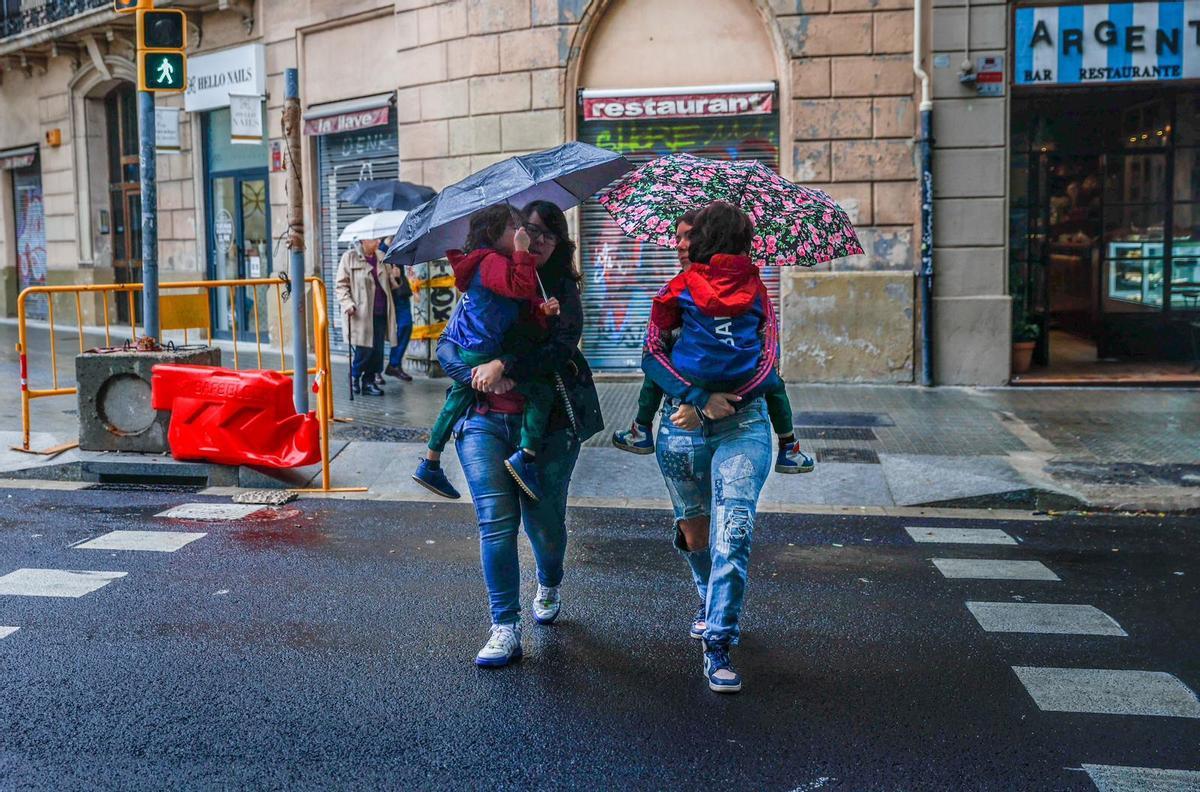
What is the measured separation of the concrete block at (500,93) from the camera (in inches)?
563

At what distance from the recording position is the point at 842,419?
1137 cm

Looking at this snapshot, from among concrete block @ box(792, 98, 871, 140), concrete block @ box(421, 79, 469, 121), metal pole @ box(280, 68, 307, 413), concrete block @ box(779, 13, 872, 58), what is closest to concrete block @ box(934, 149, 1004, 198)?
concrete block @ box(792, 98, 871, 140)

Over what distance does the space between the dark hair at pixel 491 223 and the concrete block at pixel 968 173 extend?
9.22 m

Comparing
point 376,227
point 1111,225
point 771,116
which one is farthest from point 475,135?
point 1111,225

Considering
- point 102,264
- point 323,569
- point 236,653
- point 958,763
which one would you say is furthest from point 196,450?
point 102,264

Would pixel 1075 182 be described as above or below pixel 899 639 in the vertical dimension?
above

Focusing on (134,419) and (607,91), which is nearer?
(134,419)

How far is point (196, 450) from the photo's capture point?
9047 millimetres

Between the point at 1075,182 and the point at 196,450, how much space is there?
1021 centimetres

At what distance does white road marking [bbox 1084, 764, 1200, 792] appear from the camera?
387 cm

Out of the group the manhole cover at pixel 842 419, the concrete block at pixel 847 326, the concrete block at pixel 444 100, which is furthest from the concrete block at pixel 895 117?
the concrete block at pixel 444 100

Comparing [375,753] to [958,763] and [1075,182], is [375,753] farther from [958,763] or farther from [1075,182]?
[1075,182]

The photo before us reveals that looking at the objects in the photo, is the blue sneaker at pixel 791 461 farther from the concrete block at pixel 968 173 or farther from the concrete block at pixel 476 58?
the concrete block at pixel 476 58

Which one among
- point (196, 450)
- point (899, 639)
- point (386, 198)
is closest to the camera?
point (899, 639)
